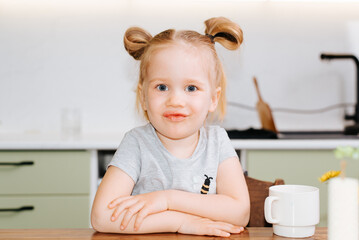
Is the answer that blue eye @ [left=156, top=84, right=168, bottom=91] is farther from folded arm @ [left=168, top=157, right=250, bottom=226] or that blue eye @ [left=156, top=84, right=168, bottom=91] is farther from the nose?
folded arm @ [left=168, top=157, right=250, bottom=226]

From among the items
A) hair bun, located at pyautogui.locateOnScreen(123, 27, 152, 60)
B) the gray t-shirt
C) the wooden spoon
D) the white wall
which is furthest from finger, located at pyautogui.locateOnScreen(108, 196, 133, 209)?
the white wall

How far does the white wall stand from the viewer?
8.23 feet

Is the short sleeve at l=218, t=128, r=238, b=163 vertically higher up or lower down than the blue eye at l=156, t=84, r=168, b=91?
lower down

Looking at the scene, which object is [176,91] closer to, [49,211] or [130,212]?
[130,212]

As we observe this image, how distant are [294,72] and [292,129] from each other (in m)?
0.32

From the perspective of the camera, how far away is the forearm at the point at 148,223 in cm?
85

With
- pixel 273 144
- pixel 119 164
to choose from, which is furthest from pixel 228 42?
pixel 273 144

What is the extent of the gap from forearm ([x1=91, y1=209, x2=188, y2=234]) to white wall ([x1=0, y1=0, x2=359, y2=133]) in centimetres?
164

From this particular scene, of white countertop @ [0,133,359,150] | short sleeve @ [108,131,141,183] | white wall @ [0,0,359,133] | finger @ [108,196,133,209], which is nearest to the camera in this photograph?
finger @ [108,196,133,209]

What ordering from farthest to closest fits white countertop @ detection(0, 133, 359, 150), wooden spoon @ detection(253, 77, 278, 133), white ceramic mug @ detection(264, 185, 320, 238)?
wooden spoon @ detection(253, 77, 278, 133) < white countertop @ detection(0, 133, 359, 150) < white ceramic mug @ detection(264, 185, 320, 238)

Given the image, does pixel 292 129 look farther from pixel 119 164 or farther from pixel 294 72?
pixel 119 164

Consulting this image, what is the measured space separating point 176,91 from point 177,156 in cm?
18

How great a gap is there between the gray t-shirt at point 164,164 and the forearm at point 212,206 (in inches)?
3.1

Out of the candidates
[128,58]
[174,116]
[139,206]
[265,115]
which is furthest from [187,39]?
[128,58]
